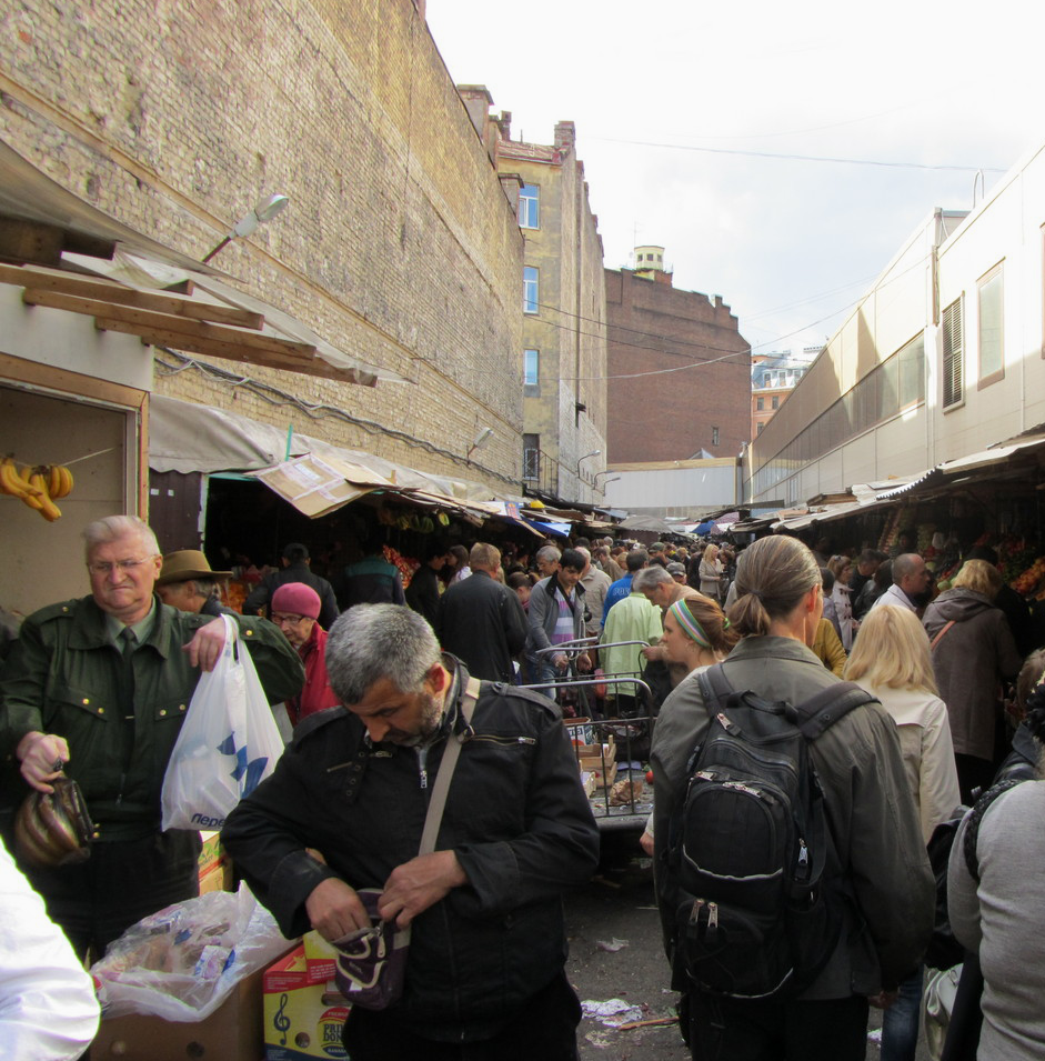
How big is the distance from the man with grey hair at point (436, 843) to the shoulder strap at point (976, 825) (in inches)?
34.8

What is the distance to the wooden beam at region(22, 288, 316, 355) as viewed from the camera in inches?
180

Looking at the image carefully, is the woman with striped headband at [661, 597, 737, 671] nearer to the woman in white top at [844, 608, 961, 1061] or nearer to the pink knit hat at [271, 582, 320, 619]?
the woman in white top at [844, 608, 961, 1061]

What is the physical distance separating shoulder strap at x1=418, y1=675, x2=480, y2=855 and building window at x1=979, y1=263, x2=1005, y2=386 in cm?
1225

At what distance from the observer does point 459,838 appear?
90.9 inches

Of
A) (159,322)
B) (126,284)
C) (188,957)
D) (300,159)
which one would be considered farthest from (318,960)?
(300,159)

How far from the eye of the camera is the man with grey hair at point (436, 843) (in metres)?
2.23

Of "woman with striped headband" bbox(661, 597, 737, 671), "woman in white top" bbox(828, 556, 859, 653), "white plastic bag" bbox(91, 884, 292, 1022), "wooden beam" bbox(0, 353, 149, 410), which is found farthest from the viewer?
"woman in white top" bbox(828, 556, 859, 653)

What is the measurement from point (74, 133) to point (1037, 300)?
34.1 ft

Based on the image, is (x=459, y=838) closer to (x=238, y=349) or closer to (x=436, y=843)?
(x=436, y=843)

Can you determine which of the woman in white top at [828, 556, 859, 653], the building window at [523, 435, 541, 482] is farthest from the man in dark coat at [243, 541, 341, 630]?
the building window at [523, 435, 541, 482]

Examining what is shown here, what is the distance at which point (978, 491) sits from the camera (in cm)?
991

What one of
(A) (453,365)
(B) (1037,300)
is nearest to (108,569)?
(B) (1037,300)

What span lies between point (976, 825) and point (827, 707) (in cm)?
45

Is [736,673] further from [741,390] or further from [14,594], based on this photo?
[741,390]
